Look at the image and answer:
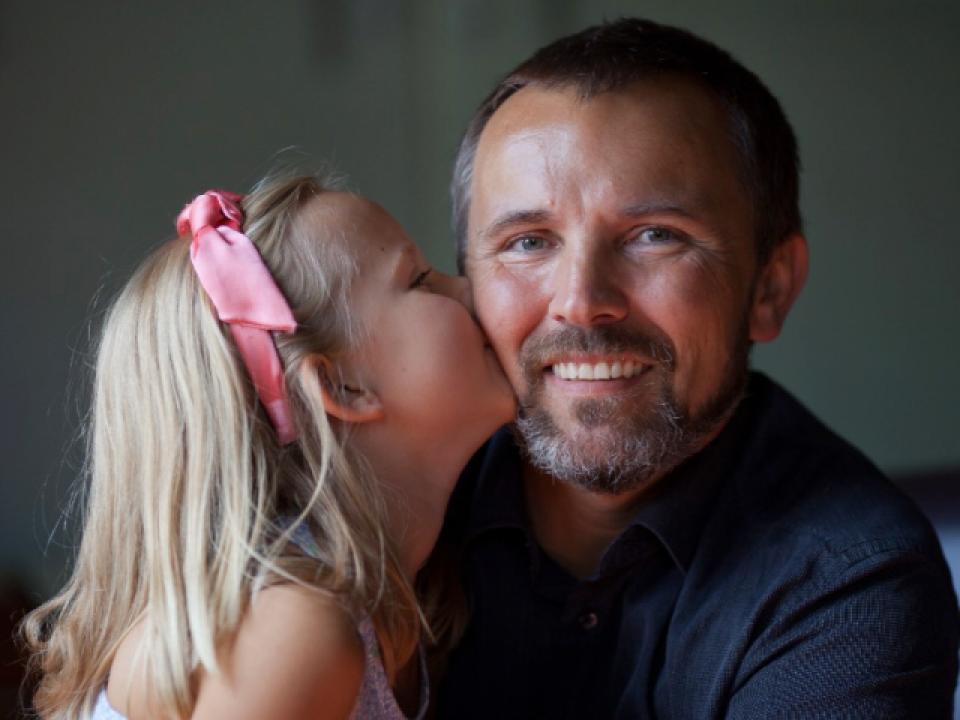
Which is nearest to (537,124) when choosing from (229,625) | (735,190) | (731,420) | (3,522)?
(735,190)

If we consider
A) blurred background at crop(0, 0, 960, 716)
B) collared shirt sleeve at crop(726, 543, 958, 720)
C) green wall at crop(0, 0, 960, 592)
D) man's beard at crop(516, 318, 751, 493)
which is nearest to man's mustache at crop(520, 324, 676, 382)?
man's beard at crop(516, 318, 751, 493)

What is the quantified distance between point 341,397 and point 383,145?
A: 100 inches

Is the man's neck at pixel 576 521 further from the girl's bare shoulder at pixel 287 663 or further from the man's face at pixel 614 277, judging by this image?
the girl's bare shoulder at pixel 287 663

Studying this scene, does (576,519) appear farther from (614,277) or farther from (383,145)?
(383,145)

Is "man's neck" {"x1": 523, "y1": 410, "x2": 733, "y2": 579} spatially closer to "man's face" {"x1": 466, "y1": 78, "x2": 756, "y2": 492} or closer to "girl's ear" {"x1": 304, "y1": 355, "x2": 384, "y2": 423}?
"man's face" {"x1": 466, "y1": 78, "x2": 756, "y2": 492}

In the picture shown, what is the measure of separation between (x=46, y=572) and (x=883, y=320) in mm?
2791

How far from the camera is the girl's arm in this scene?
1.48 metres

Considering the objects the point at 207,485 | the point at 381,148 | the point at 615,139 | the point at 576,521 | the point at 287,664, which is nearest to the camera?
the point at 287,664

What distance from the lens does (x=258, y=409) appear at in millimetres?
1670

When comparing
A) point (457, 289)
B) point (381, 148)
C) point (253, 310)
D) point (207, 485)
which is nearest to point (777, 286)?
point (457, 289)

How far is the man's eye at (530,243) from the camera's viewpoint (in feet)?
6.39

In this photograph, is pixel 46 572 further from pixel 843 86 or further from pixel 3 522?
pixel 843 86

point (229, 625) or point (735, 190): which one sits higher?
point (735, 190)

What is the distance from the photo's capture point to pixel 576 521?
213 centimetres
